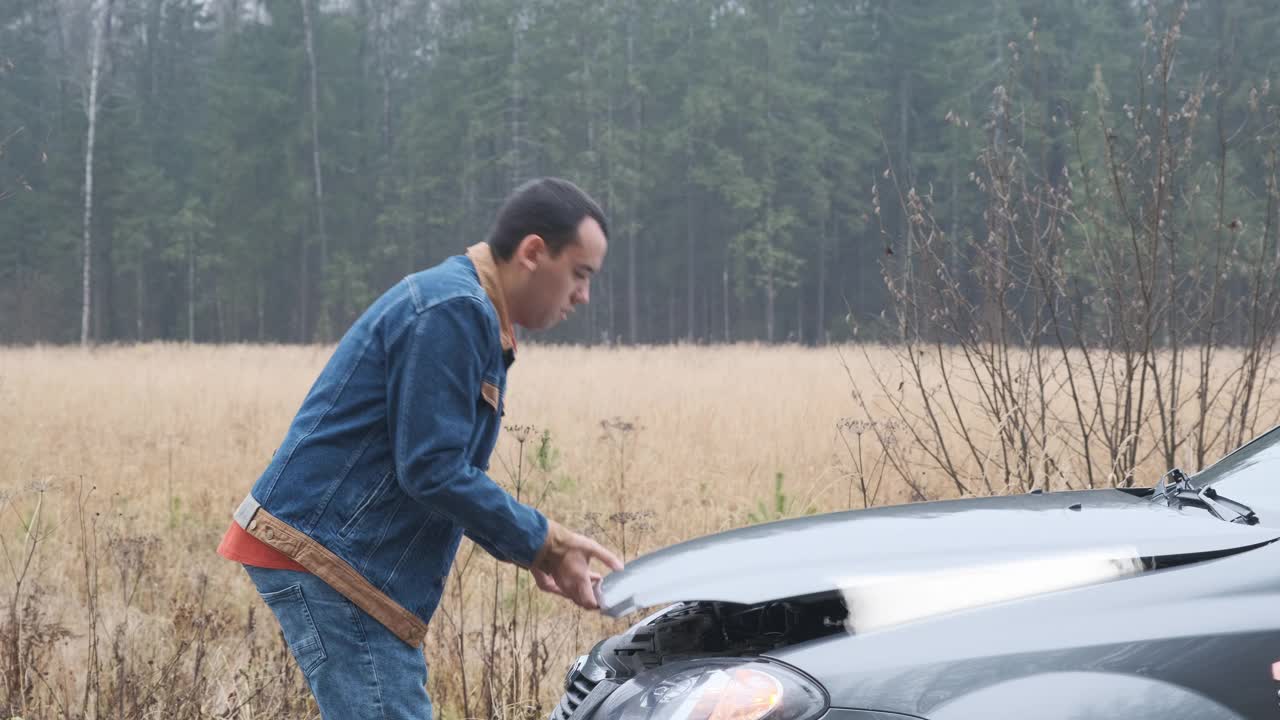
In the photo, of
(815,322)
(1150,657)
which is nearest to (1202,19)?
(815,322)

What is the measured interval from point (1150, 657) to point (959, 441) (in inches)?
261

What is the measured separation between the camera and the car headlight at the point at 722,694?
1690 mm

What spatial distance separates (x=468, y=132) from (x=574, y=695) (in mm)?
44316

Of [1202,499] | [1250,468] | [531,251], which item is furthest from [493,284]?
[1250,468]

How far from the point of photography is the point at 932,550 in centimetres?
198

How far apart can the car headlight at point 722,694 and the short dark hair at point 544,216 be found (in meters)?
0.87

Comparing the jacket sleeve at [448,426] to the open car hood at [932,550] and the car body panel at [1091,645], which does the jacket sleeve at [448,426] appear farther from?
the car body panel at [1091,645]

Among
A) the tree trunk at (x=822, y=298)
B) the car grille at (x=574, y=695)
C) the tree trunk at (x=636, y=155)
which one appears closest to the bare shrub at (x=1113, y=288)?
the car grille at (x=574, y=695)

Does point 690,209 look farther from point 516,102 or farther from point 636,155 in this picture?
point 516,102

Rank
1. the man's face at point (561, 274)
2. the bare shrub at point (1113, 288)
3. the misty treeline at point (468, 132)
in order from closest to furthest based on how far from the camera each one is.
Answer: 1. the man's face at point (561, 274)
2. the bare shrub at point (1113, 288)
3. the misty treeline at point (468, 132)

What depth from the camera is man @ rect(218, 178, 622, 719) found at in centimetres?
212

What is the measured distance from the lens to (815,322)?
53.7 meters

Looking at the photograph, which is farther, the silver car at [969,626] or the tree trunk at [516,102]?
the tree trunk at [516,102]

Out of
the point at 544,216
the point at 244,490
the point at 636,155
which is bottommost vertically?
the point at 244,490
